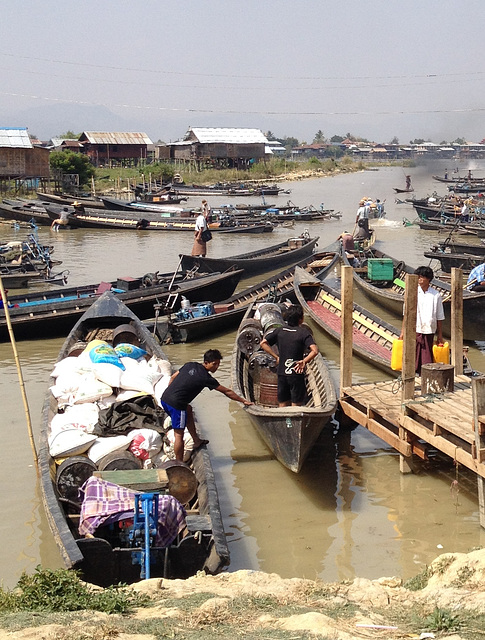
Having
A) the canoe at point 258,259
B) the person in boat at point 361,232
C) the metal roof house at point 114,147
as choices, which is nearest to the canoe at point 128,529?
the canoe at point 258,259

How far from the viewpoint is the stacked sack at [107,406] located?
6883 mm

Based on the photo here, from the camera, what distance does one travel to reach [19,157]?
39625 mm

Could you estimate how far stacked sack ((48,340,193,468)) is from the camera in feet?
22.6

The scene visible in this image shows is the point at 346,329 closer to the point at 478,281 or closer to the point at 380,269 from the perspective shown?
the point at 478,281

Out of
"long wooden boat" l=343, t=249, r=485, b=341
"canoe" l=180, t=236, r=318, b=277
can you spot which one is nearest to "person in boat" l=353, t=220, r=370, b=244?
"canoe" l=180, t=236, r=318, b=277

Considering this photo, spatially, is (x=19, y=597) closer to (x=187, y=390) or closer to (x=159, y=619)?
(x=159, y=619)

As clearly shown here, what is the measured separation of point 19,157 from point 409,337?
35868 mm

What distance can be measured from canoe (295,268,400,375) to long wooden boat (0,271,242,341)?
1.55m

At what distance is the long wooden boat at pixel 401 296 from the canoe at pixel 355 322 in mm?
1254

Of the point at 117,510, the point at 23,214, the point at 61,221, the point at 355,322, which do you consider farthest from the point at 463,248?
the point at 23,214

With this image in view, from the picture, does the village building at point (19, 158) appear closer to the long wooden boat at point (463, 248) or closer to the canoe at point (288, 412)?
the long wooden boat at point (463, 248)

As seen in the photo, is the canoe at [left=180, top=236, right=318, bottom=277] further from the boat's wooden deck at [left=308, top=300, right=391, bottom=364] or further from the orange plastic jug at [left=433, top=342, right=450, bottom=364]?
the orange plastic jug at [left=433, top=342, right=450, bottom=364]

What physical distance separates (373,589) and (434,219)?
92.3 feet

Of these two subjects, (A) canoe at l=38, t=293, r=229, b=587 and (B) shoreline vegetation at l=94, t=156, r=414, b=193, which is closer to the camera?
(A) canoe at l=38, t=293, r=229, b=587
